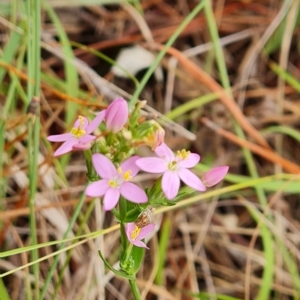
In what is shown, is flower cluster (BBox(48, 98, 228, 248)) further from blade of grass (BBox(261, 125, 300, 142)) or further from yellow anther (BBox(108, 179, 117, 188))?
blade of grass (BBox(261, 125, 300, 142))

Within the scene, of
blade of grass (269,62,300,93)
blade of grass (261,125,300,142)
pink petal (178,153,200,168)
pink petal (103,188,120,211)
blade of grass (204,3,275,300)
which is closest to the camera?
pink petal (103,188,120,211)

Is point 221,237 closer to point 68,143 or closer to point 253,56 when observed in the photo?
point 253,56

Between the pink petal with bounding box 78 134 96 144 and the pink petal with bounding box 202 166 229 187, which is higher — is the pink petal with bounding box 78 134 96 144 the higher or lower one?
the higher one

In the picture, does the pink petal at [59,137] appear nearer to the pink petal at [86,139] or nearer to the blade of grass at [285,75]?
the pink petal at [86,139]

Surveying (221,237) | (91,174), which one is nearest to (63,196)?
(221,237)

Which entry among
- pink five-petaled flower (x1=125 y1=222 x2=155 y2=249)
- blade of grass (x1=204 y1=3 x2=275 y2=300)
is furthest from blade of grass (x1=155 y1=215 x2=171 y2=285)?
pink five-petaled flower (x1=125 y1=222 x2=155 y2=249)

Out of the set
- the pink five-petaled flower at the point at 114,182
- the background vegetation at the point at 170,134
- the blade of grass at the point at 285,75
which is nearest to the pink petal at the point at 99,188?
the pink five-petaled flower at the point at 114,182

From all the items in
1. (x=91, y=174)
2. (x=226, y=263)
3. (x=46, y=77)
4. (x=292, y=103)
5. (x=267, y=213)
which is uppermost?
(x=91, y=174)
